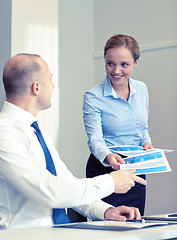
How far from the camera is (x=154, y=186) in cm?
407

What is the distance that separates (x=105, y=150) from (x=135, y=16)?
2.27 meters

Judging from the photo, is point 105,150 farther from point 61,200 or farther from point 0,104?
point 61,200

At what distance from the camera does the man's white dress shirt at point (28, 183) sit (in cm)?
145

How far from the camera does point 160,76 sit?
4.10 metres

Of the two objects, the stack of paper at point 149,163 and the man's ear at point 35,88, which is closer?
the man's ear at point 35,88

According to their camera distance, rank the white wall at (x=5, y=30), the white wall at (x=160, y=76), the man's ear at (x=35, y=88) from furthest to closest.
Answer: the white wall at (x=160, y=76)
the white wall at (x=5, y=30)
the man's ear at (x=35, y=88)

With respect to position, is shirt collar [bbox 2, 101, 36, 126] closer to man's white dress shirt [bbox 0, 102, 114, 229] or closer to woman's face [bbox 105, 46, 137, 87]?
man's white dress shirt [bbox 0, 102, 114, 229]

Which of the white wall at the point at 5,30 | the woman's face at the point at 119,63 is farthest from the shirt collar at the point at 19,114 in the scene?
the white wall at the point at 5,30

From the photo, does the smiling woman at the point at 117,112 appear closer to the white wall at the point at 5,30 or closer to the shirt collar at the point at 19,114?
the white wall at the point at 5,30

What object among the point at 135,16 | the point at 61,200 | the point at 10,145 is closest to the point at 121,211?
the point at 61,200

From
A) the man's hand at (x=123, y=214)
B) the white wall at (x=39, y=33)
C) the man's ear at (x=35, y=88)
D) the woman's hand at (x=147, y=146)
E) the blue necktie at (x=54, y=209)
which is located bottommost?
the woman's hand at (x=147, y=146)

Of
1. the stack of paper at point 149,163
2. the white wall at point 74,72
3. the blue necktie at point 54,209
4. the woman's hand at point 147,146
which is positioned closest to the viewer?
the blue necktie at point 54,209

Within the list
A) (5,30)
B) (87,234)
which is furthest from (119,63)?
(87,234)

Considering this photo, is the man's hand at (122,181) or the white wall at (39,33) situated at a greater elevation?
the white wall at (39,33)
